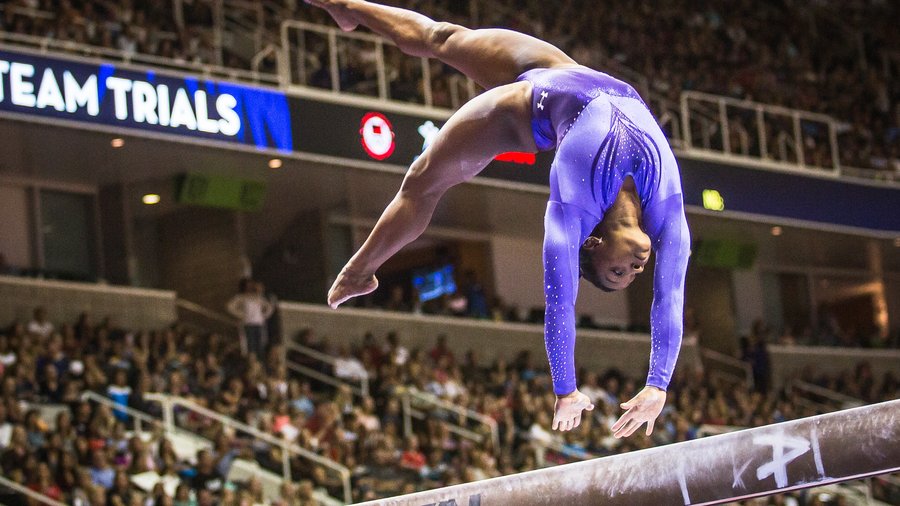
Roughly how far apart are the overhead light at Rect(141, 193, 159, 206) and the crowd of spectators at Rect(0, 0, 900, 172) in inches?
94.5

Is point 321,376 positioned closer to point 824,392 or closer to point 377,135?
point 377,135

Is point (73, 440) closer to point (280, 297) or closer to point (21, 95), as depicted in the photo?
point (21, 95)

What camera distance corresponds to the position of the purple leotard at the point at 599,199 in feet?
15.4

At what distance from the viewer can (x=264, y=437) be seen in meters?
12.9

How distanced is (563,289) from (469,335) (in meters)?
14.6

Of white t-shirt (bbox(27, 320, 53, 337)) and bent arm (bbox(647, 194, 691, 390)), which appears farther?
white t-shirt (bbox(27, 320, 53, 337))

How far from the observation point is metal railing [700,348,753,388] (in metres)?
22.0

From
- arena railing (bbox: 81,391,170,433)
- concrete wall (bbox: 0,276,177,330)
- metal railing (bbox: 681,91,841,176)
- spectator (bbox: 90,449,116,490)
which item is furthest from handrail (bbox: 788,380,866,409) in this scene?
spectator (bbox: 90,449,116,490)

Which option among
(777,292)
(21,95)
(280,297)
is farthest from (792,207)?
(21,95)

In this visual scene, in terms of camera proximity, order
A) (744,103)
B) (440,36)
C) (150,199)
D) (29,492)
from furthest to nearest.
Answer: (744,103) < (150,199) < (29,492) < (440,36)

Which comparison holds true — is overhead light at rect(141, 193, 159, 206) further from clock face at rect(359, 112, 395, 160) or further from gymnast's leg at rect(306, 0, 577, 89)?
gymnast's leg at rect(306, 0, 577, 89)

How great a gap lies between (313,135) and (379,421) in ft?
10.6

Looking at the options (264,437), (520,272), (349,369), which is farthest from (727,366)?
(264,437)

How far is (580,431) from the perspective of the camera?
15.5 meters
